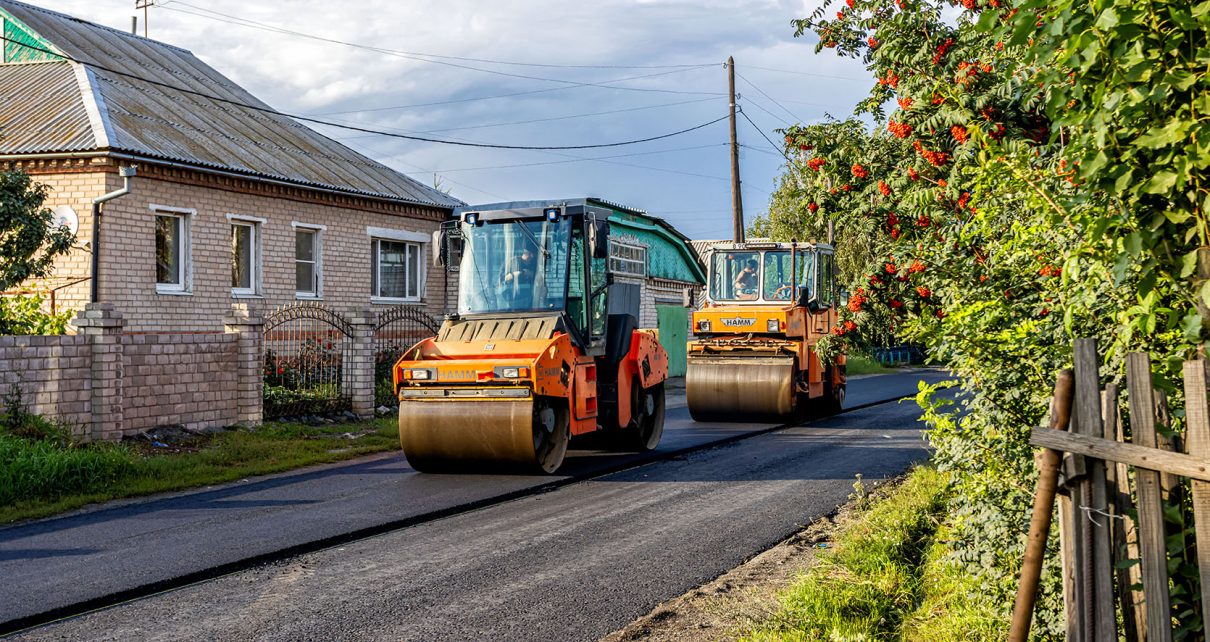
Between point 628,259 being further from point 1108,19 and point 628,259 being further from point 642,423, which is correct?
point 1108,19

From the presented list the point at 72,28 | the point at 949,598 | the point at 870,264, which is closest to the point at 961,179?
the point at 870,264

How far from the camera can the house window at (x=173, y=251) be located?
18.9 m

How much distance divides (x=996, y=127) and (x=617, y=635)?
4.22 meters

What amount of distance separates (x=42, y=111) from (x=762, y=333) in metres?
12.9

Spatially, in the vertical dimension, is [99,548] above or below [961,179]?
below

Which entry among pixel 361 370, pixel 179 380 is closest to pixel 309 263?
pixel 361 370

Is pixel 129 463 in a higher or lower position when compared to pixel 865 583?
higher

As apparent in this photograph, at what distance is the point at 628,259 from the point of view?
97.5ft

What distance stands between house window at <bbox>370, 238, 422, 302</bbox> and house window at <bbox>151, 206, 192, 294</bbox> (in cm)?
501

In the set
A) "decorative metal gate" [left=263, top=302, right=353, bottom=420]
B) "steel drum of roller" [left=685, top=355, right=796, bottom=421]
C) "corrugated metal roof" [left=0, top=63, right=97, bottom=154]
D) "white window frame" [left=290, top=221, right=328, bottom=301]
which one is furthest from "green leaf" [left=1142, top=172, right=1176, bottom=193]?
"white window frame" [left=290, top=221, right=328, bottom=301]

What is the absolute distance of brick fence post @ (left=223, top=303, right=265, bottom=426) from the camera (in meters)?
15.5

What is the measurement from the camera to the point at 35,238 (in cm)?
1452

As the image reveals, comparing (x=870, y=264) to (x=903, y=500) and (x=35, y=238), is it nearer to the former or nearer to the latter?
(x=903, y=500)

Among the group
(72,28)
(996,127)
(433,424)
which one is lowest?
(433,424)
